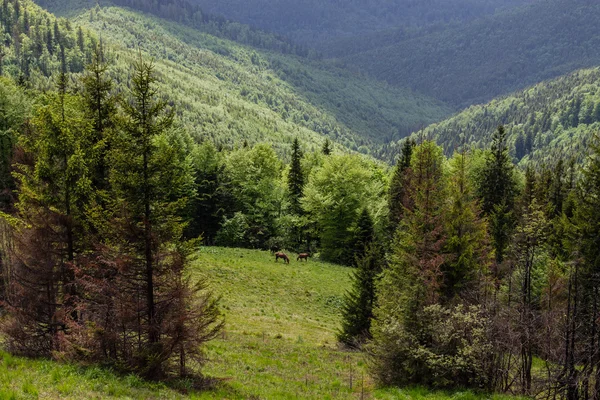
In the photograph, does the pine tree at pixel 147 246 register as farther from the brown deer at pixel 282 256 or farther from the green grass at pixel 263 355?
the brown deer at pixel 282 256

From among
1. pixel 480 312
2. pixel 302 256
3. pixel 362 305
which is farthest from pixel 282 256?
pixel 480 312

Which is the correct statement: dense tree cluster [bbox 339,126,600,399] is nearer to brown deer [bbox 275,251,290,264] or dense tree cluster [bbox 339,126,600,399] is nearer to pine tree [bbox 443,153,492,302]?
pine tree [bbox 443,153,492,302]

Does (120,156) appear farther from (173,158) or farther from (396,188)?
(396,188)

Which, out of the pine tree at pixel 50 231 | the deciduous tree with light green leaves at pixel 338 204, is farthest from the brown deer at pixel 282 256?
the pine tree at pixel 50 231

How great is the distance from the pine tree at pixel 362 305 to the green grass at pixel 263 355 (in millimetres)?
1392

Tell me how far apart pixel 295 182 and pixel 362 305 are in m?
46.5

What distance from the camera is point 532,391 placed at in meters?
20.9

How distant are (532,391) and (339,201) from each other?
47580 mm

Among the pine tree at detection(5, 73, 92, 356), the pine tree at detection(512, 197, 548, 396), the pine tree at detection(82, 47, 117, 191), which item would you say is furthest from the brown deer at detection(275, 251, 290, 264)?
the pine tree at detection(5, 73, 92, 356)

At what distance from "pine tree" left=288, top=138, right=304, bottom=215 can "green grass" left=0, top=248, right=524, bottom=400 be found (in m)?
19.9

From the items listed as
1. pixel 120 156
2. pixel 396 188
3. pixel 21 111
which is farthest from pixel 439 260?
pixel 21 111

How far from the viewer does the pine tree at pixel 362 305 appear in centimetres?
3219

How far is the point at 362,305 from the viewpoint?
108 ft

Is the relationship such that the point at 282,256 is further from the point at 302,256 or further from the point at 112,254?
the point at 112,254
